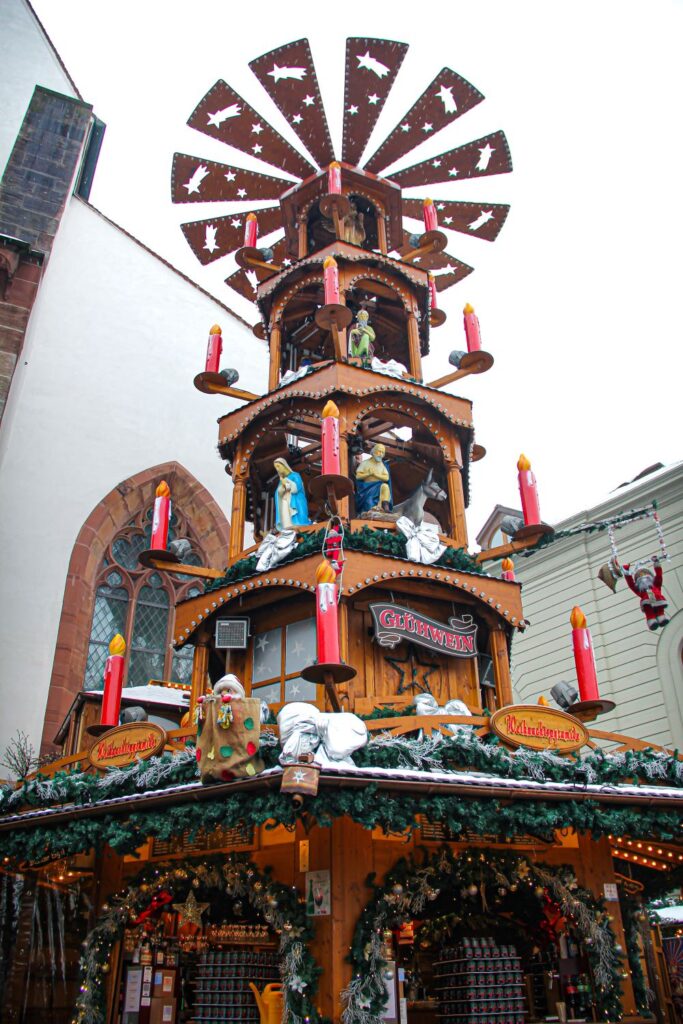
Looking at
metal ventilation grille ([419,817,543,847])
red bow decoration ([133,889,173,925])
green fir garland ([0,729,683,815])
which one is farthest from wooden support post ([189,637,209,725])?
metal ventilation grille ([419,817,543,847])

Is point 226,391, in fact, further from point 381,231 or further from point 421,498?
point 381,231

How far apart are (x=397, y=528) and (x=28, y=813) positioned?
609 cm

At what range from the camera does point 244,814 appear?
870 cm

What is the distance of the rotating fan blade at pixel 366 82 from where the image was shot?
16859 mm

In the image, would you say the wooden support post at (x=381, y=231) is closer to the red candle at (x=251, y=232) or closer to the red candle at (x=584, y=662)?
the red candle at (x=251, y=232)

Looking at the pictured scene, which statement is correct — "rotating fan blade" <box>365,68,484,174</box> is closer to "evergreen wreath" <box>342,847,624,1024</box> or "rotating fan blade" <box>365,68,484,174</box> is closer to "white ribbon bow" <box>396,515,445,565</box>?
"white ribbon bow" <box>396,515,445,565</box>

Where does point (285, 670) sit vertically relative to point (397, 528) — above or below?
below

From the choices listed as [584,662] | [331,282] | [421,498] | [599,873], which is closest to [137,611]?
[421,498]

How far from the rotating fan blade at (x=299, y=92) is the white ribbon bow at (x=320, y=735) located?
12829mm

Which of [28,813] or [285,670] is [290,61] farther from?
[28,813]

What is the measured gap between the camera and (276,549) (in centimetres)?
1248

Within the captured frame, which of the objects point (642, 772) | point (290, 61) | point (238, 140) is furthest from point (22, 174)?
point (642, 772)

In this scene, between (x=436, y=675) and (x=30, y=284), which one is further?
(x=30, y=284)

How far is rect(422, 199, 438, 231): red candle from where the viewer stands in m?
16.8
